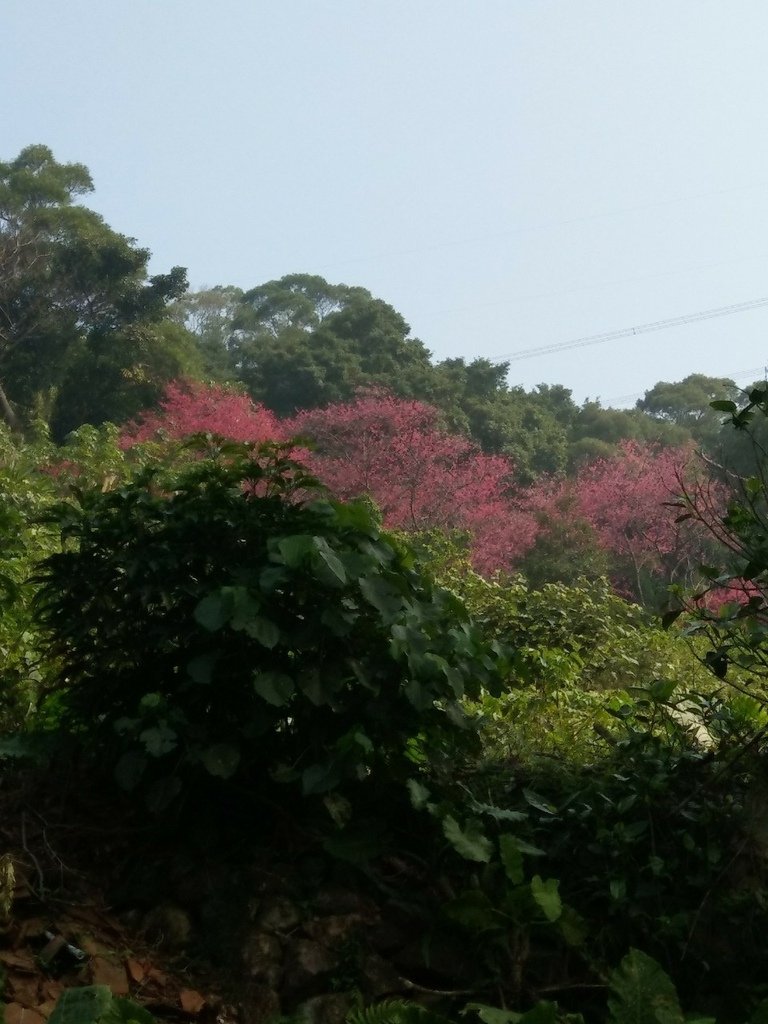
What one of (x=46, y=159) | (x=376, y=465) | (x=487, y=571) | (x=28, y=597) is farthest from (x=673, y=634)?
(x=46, y=159)

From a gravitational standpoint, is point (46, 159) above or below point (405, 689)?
above

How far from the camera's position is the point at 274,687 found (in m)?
3.14

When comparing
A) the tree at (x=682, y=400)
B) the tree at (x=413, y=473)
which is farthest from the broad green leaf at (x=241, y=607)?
the tree at (x=682, y=400)

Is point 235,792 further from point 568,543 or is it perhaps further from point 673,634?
point 568,543

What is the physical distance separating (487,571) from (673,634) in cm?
801

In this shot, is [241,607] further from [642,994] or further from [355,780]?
[642,994]

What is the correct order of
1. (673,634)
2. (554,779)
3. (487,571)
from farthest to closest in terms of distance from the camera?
(487,571) < (673,634) < (554,779)

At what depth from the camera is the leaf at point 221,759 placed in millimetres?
3146

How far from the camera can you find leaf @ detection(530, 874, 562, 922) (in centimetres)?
295

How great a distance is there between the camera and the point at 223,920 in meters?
3.17

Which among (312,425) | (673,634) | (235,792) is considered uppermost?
(312,425)

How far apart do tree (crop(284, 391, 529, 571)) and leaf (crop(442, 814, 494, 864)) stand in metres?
14.2

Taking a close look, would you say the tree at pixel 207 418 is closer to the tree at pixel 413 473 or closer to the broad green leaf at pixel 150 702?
the tree at pixel 413 473

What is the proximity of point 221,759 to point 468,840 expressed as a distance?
683mm
